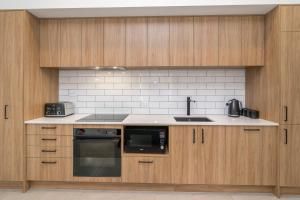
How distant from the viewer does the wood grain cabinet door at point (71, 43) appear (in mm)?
3012

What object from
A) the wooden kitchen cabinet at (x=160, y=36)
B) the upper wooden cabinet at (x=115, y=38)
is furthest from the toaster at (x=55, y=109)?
the wooden kitchen cabinet at (x=160, y=36)

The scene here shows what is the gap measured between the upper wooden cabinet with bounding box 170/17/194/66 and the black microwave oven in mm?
900

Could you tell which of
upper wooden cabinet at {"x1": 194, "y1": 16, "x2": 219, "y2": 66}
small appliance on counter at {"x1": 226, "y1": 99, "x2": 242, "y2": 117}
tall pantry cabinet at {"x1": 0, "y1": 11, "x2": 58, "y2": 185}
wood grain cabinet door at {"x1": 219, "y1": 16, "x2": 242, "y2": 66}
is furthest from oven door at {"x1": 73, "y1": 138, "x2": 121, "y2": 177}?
wood grain cabinet door at {"x1": 219, "y1": 16, "x2": 242, "y2": 66}

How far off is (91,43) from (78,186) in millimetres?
1848

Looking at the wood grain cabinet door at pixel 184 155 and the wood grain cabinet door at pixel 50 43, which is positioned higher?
the wood grain cabinet door at pixel 50 43

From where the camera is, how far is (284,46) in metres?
2.57

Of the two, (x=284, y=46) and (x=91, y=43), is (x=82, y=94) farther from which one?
(x=284, y=46)

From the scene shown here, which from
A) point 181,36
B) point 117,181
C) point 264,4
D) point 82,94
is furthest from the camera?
point 82,94

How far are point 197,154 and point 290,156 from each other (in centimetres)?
105

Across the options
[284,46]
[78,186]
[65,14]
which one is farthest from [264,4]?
[78,186]

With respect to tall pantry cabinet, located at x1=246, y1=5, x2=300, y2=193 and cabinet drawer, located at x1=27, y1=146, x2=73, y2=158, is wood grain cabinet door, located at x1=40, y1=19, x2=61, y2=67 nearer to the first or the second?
cabinet drawer, located at x1=27, y1=146, x2=73, y2=158

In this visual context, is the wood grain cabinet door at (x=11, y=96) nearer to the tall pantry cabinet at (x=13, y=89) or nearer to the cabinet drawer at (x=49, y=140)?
the tall pantry cabinet at (x=13, y=89)

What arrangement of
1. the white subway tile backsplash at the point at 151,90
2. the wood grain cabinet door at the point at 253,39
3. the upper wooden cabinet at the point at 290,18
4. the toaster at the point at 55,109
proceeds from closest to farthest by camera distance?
the upper wooden cabinet at the point at 290,18 → the wood grain cabinet door at the point at 253,39 → the toaster at the point at 55,109 → the white subway tile backsplash at the point at 151,90

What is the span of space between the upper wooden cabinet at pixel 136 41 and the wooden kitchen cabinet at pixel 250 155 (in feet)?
4.66
